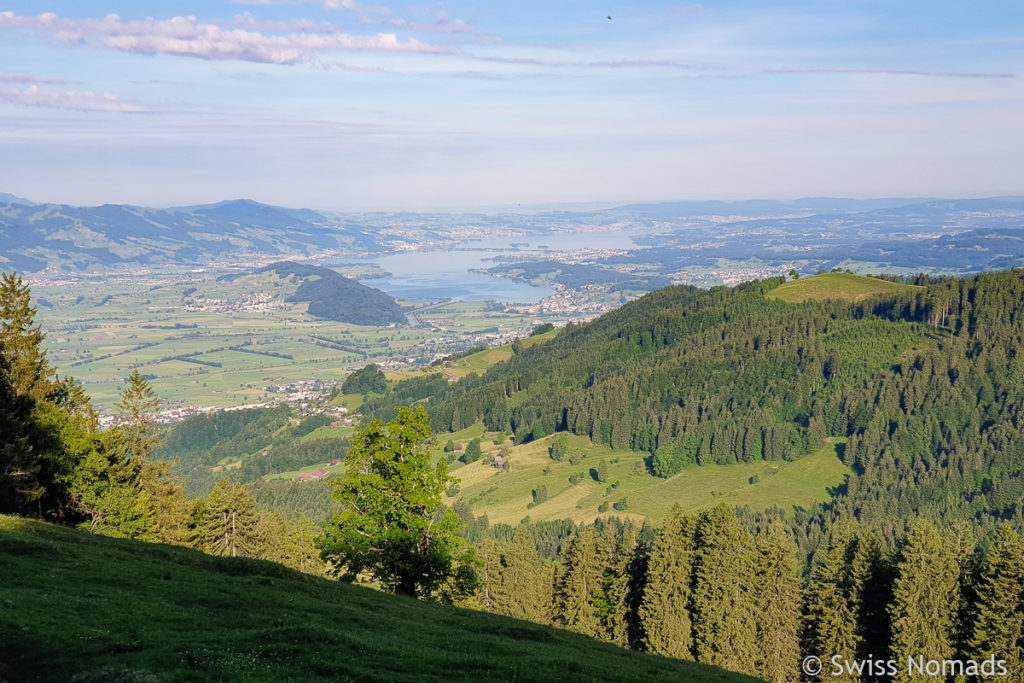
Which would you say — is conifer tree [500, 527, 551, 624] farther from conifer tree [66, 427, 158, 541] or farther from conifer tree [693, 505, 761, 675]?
conifer tree [66, 427, 158, 541]

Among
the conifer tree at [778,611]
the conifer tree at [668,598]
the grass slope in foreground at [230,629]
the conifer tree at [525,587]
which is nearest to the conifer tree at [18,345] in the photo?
the grass slope in foreground at [230,629]

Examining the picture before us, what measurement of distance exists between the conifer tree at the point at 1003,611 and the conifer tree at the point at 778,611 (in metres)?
13.4

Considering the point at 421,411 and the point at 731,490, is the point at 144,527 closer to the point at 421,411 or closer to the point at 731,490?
the point at 421,411

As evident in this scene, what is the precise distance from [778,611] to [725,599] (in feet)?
15.1

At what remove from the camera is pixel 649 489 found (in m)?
182

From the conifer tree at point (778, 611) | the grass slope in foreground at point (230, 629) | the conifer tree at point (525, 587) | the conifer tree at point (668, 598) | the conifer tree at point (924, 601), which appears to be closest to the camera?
the grass slope in foreground at point (230, 629)

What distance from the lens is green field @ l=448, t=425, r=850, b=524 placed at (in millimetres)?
167625

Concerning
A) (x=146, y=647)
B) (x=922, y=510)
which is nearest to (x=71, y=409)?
(x=146, y=647)

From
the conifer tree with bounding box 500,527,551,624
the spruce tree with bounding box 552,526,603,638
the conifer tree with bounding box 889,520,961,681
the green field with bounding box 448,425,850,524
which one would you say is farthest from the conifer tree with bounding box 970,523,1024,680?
the green field with bounding box 448,425,850,524

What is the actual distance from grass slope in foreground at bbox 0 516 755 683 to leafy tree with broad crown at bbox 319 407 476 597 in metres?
2.28

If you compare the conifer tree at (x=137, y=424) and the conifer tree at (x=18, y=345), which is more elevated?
the conifer tree at (x=18, y=345)

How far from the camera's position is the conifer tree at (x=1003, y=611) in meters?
51.9

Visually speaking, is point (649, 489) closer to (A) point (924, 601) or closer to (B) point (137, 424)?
(A) point (924, 601)

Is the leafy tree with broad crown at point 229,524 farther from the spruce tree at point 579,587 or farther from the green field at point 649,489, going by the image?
the green field at point 649,489
